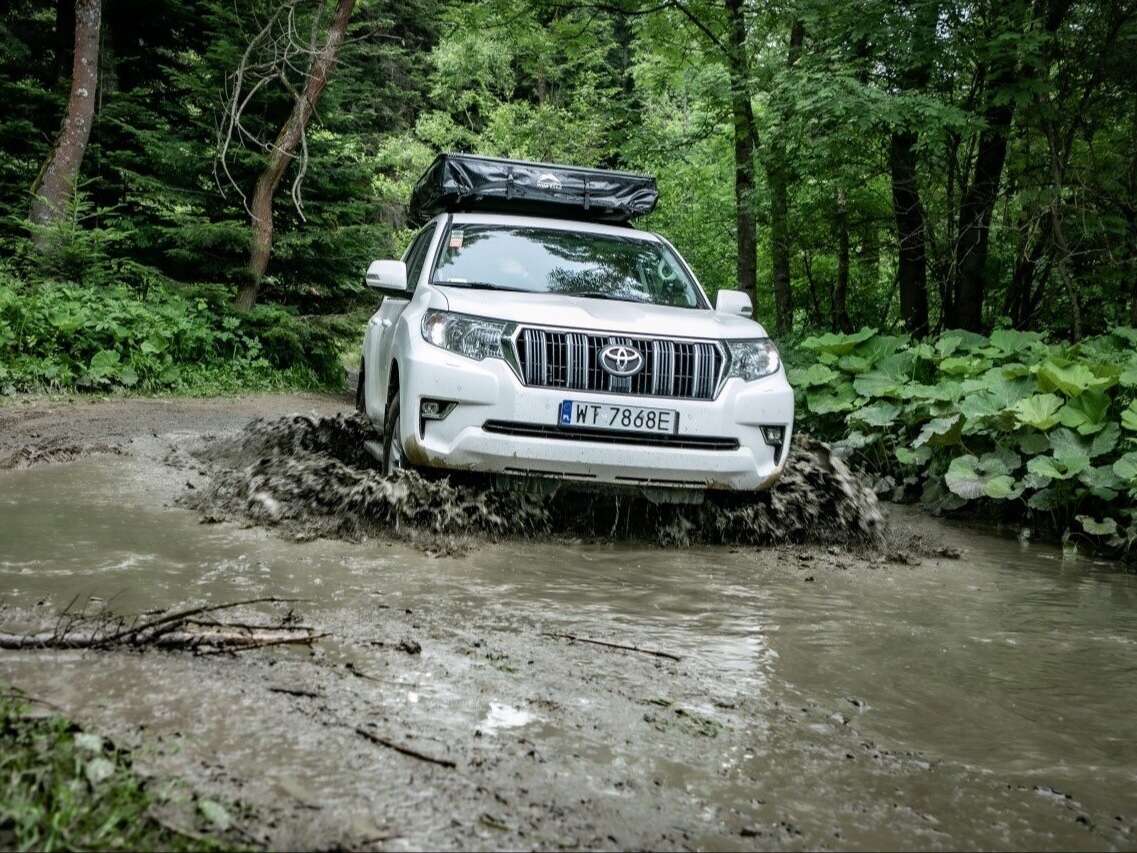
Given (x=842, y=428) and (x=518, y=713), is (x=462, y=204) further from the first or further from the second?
(x=518, y=713)

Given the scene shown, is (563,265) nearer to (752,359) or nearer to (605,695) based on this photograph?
(752,359)

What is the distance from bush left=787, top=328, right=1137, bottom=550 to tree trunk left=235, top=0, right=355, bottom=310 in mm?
8395

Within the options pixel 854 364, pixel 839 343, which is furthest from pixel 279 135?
pixel 854 364

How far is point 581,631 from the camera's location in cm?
388

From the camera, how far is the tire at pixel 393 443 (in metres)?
5.66

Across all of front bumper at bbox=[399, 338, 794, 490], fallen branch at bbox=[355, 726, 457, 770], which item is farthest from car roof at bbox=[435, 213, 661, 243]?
fallen branch at bbox=[355, 726, 457, 770]

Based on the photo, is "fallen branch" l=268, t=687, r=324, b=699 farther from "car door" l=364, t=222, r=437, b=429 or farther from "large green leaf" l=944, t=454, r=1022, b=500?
"large green leaf" l=944, t=454, r=1022, b=500

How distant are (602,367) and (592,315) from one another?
0.37 metres

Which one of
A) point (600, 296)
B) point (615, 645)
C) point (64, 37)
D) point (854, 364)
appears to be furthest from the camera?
point (64, 37)

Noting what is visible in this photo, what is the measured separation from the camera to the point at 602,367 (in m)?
5.42

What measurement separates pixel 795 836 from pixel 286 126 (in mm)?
14207

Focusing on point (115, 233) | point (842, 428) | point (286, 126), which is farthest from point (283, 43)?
point (842, 428)

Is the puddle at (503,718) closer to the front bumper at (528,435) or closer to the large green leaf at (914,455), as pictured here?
the front bumper at (528,435)

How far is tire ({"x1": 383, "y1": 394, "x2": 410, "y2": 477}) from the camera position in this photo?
5.66m
